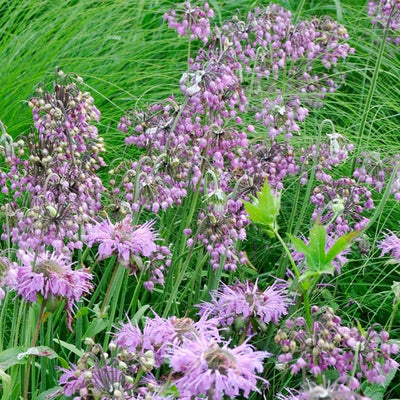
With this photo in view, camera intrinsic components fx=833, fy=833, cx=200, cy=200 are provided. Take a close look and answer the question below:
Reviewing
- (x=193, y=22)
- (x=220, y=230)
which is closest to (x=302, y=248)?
(x=220, y=230)

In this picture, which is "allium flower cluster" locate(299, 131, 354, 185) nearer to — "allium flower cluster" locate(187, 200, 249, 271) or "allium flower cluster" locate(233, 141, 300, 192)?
"allium flower cluster" locate(233, 141, 300, 192)

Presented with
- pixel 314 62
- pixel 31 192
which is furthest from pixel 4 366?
pixel 314 62

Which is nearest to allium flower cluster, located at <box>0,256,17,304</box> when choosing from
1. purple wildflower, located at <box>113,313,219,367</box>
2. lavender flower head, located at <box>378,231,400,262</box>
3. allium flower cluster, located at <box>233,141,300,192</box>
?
purple wildflower, located at <box>113,313,219,367</box>

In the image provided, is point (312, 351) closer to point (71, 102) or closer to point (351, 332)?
point (351, 332)

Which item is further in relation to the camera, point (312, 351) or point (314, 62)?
point (314, 62)

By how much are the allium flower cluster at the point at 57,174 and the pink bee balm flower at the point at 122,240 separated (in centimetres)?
6

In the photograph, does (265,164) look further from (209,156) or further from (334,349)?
(334,349)

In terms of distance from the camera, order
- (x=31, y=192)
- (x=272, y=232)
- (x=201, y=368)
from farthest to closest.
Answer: (x=31, y=192), (x=272, y=232), (x=201, y=368)

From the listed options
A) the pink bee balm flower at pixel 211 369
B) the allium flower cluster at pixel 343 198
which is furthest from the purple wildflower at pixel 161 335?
the allium flower cluster at pixel 343 198

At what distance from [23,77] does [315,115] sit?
154cm

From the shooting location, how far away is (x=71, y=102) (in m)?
2.60

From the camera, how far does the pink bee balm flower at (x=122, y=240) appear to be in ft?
7.32

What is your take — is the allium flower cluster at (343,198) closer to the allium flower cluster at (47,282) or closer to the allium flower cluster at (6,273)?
the allium flower cluster at (47,282)

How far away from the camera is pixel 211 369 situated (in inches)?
65.8
